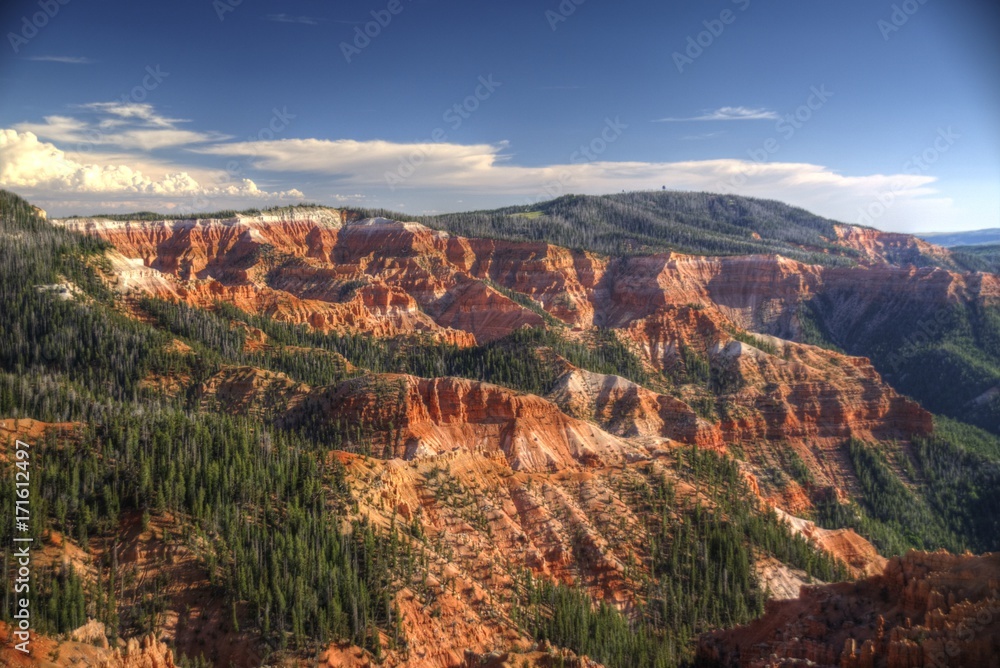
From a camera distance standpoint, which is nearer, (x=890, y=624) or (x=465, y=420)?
(x=890, y=624)

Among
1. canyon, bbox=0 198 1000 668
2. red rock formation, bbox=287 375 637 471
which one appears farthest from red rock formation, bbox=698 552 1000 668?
red rock formation, bbox=287 375 637 471

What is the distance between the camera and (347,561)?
4619cm

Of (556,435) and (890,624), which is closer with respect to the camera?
(890,624)

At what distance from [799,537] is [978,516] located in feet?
137

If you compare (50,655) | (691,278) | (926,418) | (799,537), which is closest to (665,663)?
(799,537)

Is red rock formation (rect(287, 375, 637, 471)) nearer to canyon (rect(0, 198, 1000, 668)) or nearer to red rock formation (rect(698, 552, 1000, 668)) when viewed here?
canyon (rect(0, 198, 1000, 668))

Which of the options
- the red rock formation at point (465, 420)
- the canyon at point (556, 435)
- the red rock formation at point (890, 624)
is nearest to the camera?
the red rock formation at point (890, 624)

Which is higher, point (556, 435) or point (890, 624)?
point (890, 624)

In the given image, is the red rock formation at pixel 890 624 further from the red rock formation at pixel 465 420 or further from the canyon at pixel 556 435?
the red rock formation at pixel 465 420

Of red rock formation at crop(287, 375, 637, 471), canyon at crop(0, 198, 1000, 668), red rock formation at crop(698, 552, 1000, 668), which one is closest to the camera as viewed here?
red rock formation at crop(698, 552, 1000, 668)

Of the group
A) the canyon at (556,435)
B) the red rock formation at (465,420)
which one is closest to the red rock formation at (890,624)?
the canyon at (556,435)

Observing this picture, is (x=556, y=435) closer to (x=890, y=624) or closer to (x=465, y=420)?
(x=465, y=420)

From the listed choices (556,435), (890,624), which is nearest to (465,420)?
(556,435)

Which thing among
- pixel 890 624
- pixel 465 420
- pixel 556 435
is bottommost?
pixel 556 435
